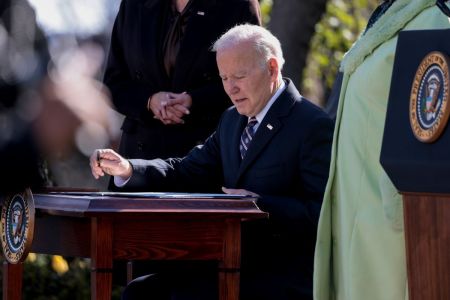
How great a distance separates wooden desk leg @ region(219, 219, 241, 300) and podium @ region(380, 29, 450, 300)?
1.43 metres

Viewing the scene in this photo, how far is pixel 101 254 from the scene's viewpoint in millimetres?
4430

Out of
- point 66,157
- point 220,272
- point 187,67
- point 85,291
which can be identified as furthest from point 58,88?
point 85,291

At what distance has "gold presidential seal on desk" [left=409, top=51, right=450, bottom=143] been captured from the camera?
9.91 feet

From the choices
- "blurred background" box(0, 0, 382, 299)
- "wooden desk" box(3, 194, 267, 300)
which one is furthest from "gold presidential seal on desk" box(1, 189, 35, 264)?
"blurred background" box(0, 0, 382, 299)

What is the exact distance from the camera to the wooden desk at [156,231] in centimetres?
444

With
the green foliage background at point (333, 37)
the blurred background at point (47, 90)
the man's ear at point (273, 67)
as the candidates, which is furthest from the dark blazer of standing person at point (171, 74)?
the green foliage background at point (333, 37)

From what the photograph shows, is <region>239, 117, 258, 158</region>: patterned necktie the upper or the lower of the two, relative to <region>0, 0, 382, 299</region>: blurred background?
lower

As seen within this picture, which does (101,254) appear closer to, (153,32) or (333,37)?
(153,32)

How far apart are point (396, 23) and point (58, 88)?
133 cm

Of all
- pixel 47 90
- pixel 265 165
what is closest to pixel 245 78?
pixel 265 165

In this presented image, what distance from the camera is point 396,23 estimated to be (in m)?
3.53

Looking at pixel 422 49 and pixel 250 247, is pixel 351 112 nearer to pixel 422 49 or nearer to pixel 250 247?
pixel 422 49

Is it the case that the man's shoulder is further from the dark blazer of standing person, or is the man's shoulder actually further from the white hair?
the dark blazer of standing person

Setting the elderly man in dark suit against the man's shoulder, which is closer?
the elderly man in dark suit
